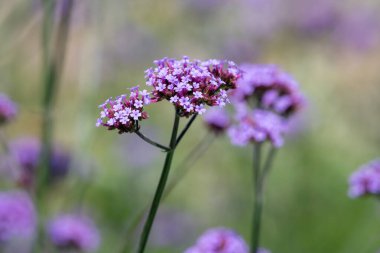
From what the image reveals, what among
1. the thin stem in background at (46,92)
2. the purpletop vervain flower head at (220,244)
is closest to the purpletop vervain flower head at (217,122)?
the purpletop vervain flower head at (220,244)

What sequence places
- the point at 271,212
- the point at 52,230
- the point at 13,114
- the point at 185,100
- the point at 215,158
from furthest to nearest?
the point at 215,158
the point at 271,212
the point at 52,230
the point at 13,114
the point at 185,100

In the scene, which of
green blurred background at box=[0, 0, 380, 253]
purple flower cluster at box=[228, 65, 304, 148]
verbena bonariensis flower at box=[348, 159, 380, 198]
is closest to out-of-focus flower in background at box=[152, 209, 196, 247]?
green blurred background at box=[0, 0, 380, 253]

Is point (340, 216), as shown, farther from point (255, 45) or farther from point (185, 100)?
point (185, 100)

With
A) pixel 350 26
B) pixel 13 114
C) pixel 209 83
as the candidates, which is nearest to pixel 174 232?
pixel 350 26

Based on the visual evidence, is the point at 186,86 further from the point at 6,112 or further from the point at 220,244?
the point at 6,112

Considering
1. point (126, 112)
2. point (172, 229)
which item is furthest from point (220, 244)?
point (172, 229)

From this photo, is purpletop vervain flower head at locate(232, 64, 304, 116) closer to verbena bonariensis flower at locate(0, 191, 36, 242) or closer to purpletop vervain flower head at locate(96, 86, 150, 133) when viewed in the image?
purpletop vervain flower head at locate(96, 86, 150, 133)
